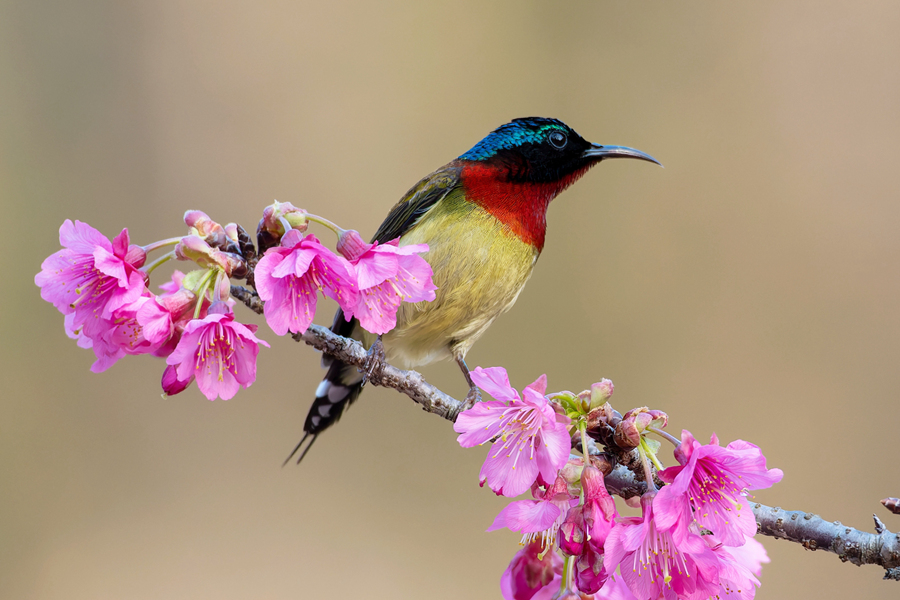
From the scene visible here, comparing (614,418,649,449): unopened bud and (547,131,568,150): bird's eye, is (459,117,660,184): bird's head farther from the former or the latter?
(614,418,649,449): unopened bud

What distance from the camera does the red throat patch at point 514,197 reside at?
2094 millimetres

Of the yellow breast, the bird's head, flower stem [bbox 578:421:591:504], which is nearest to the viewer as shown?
flower stem [bbox 578:421:591:504]

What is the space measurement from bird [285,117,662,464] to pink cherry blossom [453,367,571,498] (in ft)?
2.56

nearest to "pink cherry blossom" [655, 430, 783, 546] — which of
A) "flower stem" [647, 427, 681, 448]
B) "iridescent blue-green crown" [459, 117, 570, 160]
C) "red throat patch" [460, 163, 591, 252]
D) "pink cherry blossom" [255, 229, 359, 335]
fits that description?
"flower stem" [647, 427, 681, 448]

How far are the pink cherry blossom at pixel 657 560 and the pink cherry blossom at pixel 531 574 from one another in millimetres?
232

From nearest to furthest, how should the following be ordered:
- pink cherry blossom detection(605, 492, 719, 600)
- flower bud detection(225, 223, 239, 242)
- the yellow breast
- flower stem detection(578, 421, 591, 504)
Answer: pink cherry blossom detection(605, 492, 719, 600) → flower stem detection(578, 421, 591, 504) → flower bud detection(225, 223, 239, 242) → the yellow breast

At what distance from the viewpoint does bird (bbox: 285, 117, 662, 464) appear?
2.03 metres

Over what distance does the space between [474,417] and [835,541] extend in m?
0.78

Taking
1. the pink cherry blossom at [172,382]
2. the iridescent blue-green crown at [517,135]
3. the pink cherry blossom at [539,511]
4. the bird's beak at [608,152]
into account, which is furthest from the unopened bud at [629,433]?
the iridescent blue-green crown at [517,135]

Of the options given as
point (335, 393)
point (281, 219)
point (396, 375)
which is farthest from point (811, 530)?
point (335, 393)

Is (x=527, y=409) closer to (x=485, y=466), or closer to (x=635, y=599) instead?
(x=485, y=466)

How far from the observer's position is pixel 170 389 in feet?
3.76

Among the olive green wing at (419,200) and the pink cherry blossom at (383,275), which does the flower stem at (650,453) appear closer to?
the pink cherry blossom at (383,275)

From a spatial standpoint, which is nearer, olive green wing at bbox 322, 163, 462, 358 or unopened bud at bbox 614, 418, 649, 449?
unopened bud at bbox 614, 418, 649, 449
